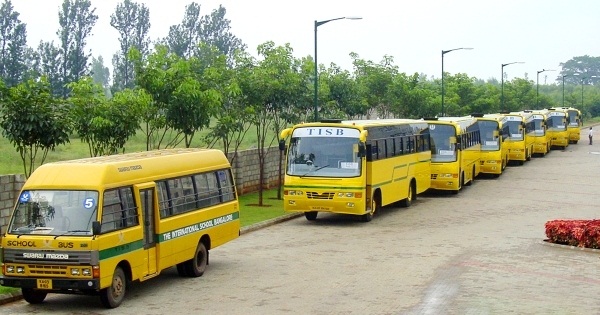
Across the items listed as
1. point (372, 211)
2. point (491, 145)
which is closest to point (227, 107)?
point (372, 211)

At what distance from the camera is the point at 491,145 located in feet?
151

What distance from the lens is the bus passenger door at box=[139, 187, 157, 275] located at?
16484 mm

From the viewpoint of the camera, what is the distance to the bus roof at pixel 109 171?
15.3 metres

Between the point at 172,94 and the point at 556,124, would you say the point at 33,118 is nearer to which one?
the point at 172,94

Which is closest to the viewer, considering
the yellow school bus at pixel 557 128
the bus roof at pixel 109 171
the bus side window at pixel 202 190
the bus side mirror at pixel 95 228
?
the bus side mirror at pixel 95 228

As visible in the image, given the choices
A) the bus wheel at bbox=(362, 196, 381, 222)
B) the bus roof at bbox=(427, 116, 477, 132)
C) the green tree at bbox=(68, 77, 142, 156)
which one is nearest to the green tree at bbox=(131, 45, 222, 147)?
the green tree at bbox=(68, 77, 142, 156)

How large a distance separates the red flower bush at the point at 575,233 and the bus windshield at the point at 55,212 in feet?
42.1

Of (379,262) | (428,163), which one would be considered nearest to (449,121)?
(428,163)

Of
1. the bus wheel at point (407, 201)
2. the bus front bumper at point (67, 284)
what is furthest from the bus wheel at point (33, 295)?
the bus wheel at point (407, 201)

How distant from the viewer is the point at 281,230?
26547mm

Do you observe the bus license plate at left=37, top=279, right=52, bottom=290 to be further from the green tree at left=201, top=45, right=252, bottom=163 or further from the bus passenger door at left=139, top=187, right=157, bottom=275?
the green tree at left=201, top=45, right=252, bottom=163

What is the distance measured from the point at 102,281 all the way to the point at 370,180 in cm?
1436

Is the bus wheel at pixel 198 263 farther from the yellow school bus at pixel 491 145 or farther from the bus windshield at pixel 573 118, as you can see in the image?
the bus windshield at pixel 573 118

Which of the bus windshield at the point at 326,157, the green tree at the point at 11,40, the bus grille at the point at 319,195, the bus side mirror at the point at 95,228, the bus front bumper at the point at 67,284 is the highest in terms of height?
the green tree at the point at 11,40
